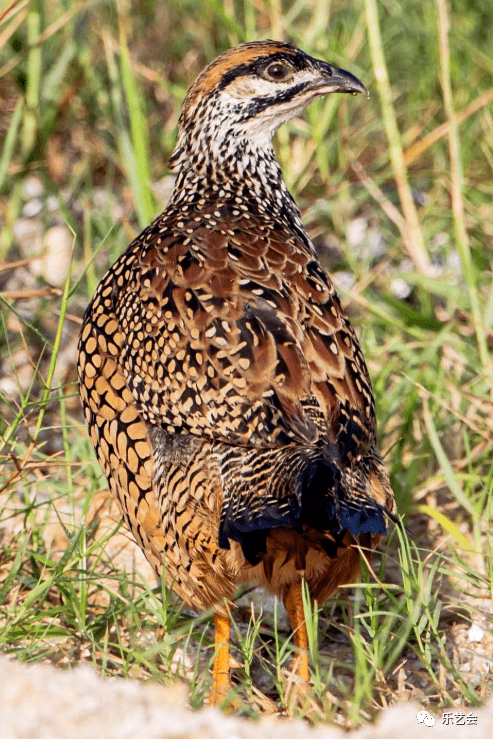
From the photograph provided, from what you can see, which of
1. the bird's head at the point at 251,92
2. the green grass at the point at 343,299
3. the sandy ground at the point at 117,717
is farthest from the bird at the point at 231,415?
the sandy ground at the point at 117,717

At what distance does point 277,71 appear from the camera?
175 inches

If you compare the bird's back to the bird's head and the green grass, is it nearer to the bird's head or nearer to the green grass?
the green grass

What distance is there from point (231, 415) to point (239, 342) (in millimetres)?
258

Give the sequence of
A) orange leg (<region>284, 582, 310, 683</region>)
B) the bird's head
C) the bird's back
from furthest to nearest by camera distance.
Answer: the bird's head < orange leg (<region>284, 582, 310, 683</region>) < the bird's back

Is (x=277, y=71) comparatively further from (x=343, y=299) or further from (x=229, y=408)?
(x=229, y=408)

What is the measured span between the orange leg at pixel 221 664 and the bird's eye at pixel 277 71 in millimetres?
2203

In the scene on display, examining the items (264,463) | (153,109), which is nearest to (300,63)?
(264,463)

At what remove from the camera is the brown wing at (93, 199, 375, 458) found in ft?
11.1

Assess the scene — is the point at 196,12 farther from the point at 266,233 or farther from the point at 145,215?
the point at 266,233

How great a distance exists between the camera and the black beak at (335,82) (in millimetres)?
4441

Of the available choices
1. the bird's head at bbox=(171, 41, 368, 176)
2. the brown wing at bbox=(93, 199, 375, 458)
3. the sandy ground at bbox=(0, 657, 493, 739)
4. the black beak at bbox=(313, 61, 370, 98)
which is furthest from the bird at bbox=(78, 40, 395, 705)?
the black beak at bbox=(313, 61, 370, 98)

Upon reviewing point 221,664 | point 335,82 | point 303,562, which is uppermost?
point 335,82

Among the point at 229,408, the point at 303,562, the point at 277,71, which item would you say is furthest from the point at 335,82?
the point at 303,562

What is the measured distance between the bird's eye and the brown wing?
82 centimetres
